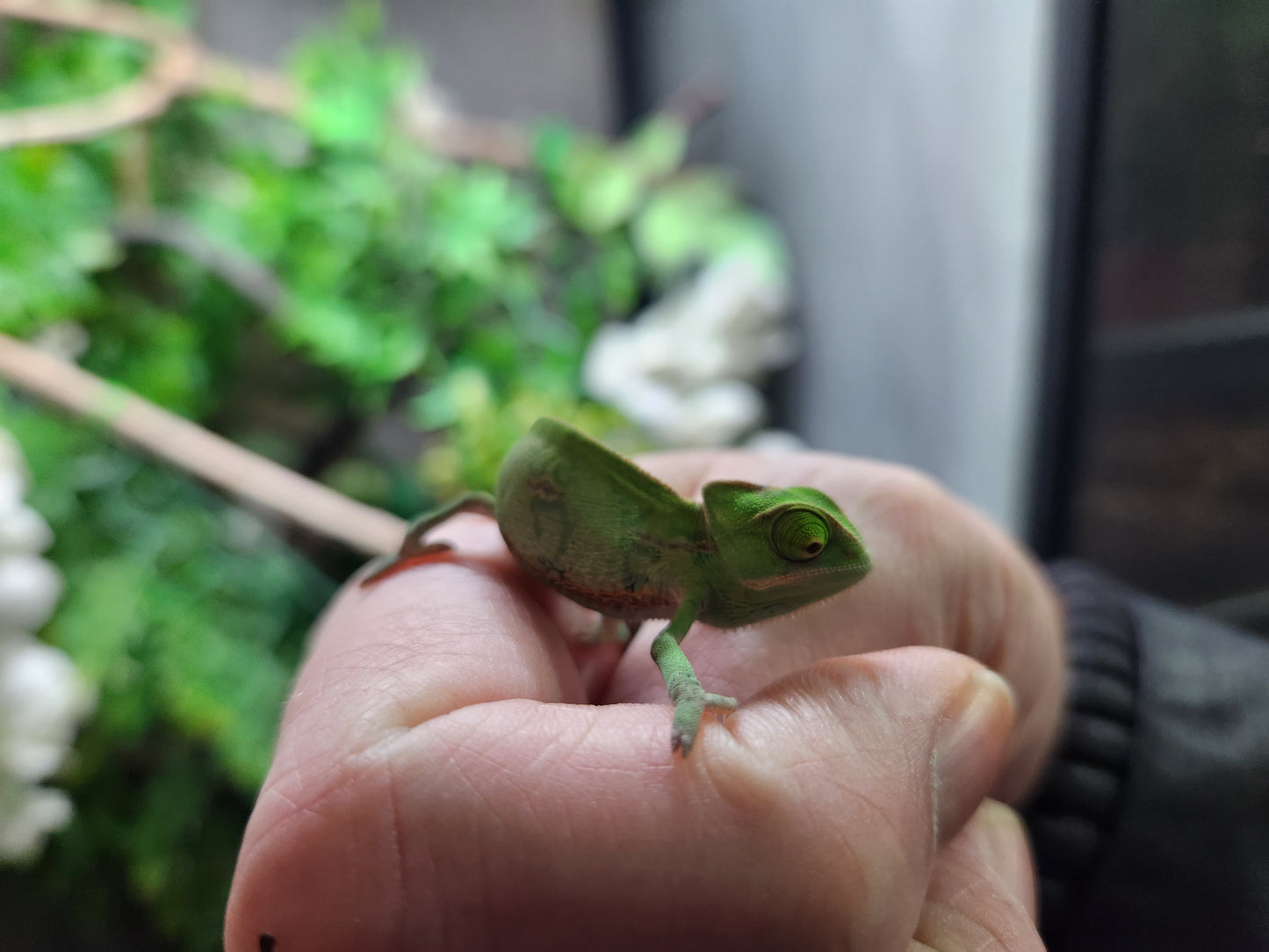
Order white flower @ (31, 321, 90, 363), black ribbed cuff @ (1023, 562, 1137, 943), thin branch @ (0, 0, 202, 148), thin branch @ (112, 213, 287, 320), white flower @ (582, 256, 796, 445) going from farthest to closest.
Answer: white flower @ (582, 256, 796, 445)
thin branch @ (112, 213, 287, 320)
thin branch @ (0, 0, 202, 148)
white flower @ (31, 321, 90, 363)
black ribbed cuff @ (1023, 562, 1137, 943)

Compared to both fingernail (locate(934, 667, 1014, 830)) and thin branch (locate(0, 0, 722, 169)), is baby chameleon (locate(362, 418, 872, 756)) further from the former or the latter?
thin branch (locate(0, 0, 722, 169))

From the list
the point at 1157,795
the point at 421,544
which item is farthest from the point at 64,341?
the point at 1157,795

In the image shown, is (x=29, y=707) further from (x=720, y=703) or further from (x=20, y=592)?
Result: (x=720, y=703)

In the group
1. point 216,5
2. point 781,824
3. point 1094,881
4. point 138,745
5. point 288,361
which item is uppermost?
point 216,5

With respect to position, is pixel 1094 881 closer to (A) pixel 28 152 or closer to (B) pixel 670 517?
(B) pixel 670 517

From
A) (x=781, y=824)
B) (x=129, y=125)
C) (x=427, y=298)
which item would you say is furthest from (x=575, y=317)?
(x=781, y=824)

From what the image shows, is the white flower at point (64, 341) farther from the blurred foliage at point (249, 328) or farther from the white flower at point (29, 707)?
the white flower at point (29, 707)

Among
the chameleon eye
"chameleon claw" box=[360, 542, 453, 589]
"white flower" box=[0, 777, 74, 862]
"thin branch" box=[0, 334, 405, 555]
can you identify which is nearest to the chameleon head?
the chameleon eye
